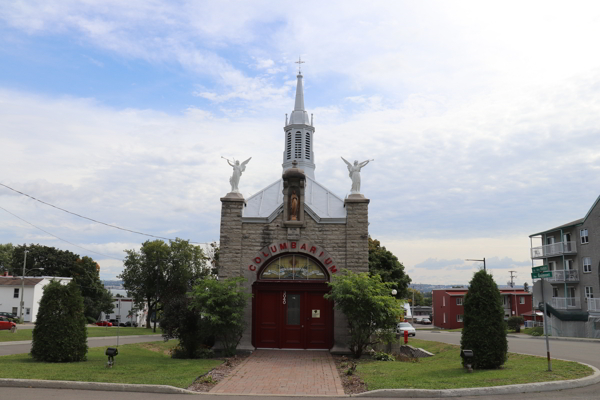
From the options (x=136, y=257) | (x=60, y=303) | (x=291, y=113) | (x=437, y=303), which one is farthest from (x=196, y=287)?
(x=437, y=303)

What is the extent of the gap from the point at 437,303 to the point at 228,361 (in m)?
58.6

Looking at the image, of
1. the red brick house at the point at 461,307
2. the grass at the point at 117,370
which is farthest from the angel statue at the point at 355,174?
the red brick house at the point at 461,307

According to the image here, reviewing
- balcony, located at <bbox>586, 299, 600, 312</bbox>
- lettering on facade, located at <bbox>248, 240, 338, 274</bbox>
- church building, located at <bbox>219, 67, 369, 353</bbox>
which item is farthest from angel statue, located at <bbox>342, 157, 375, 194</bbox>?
balcony, located at <bbox>586, 299, 600, 312</bbox>

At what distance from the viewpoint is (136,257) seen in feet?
164

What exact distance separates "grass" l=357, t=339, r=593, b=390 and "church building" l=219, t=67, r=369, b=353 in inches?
197

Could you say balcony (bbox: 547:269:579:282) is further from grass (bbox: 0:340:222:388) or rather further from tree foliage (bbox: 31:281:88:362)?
tree foliage (bbox: 31:281:88:362)

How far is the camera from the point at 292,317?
20.7 meters

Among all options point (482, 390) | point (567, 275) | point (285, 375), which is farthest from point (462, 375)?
point (567, 275)

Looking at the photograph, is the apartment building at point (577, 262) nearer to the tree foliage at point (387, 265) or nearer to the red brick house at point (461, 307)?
the tree foliage at point (387, 265)

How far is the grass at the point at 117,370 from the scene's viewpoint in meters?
12.4

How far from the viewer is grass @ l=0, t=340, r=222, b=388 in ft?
40.6

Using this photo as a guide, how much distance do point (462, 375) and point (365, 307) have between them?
17.2 ft

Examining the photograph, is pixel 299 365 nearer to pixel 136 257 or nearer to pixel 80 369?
pixel 80 369

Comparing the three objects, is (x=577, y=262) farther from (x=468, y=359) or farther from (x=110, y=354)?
(x=110, y=354)
